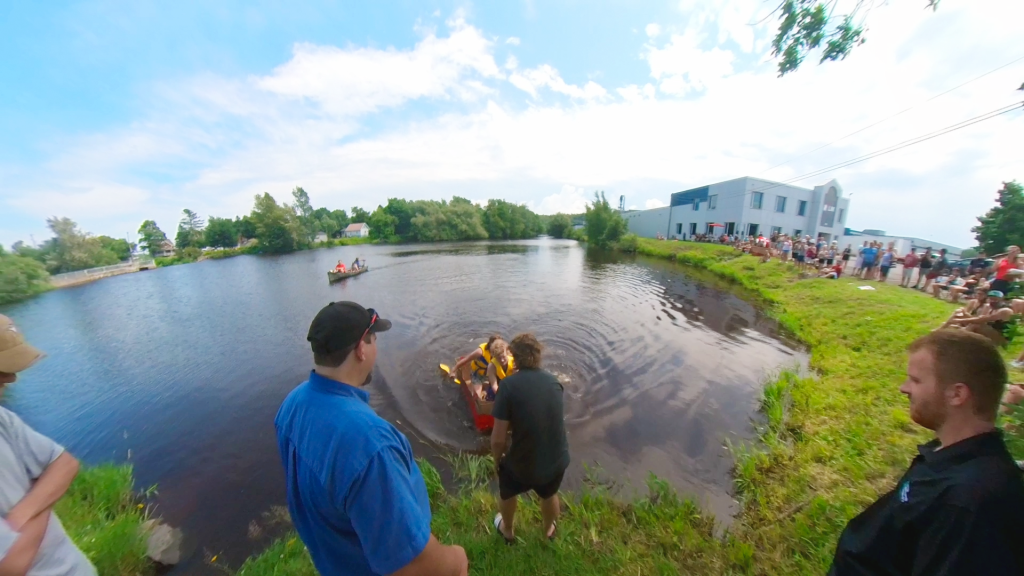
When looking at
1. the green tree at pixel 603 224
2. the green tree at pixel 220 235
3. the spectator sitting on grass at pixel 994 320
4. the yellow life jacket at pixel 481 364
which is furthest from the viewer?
the green tree at pixel 220 235

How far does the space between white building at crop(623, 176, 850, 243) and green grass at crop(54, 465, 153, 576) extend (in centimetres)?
4203

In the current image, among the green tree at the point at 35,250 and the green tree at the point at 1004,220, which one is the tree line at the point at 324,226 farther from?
the green tree at the point at 1004,220

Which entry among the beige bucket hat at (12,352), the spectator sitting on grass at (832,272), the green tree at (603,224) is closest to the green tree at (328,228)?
the green tree at (603,224)

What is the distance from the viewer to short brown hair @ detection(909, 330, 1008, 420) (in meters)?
1.60

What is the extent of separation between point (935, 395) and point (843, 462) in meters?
4.25

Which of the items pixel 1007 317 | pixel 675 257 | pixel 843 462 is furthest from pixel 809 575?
pixel 675 257

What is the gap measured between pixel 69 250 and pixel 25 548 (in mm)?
60574

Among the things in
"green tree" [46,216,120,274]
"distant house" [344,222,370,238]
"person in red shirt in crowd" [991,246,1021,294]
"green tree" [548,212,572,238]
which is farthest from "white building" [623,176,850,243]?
"distant house" [344,222,370,238]

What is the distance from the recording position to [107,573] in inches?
147

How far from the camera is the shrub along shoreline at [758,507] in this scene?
136 inches

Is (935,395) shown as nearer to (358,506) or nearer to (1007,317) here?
(358,506)

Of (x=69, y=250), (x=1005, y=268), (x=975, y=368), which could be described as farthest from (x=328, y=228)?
(x=975, y=368)

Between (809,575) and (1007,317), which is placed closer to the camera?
(809,575)

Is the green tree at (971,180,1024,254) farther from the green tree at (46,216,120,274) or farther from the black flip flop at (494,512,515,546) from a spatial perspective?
the green tree at (46,216,120,274)
